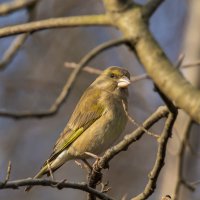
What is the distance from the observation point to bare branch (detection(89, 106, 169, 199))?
468cm

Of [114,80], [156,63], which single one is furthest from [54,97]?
[156,63]

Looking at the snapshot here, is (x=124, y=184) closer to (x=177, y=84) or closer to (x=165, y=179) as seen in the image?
(x=165, y=179)

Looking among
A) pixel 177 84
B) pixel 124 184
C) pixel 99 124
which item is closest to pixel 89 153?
pixel 99 124

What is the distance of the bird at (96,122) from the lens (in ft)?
23.5

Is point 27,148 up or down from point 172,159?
up

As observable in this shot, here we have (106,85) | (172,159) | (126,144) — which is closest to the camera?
(126,144)

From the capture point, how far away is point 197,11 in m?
8.81

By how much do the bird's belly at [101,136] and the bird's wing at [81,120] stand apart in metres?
0.08

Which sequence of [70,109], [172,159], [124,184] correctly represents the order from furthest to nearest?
[70,109] → [124,184] → [172,159]

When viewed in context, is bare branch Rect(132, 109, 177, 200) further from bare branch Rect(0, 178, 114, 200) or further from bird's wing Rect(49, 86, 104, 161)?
bird's wing Rect(49, 86, 104, 161)

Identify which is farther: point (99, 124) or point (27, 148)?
point (27, 148)

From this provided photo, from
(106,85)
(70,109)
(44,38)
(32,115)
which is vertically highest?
(44,38)

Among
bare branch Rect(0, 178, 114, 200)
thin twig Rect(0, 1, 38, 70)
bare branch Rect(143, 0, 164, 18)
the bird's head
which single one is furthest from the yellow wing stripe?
bare branch Rect(0, 178, 114, 200)

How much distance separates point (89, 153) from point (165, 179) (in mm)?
1446
